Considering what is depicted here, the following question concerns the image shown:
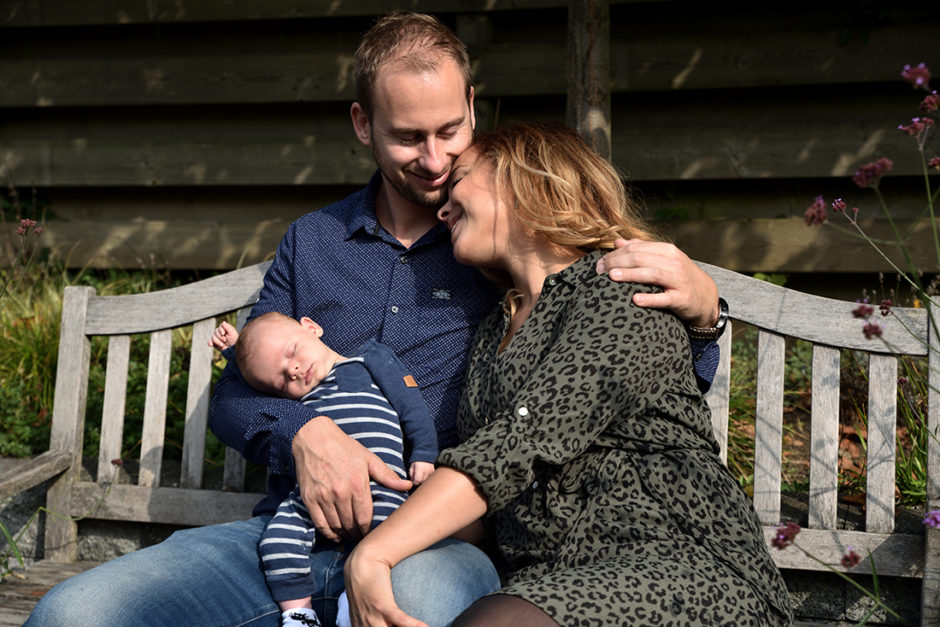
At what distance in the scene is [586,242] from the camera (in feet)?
7.42

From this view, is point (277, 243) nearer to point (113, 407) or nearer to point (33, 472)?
point (113, 407)

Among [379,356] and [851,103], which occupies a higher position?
[851,103]

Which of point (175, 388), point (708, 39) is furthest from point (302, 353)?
point (708, 39)

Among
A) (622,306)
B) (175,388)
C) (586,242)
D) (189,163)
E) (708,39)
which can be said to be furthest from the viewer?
(189,163)

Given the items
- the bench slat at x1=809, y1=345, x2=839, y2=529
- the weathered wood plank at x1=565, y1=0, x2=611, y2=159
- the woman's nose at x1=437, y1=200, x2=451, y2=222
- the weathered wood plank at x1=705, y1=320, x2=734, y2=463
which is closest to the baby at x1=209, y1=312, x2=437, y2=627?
the woman's nose at x1=437, y1=200, x2=451, y2=222

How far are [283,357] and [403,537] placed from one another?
0.83 m

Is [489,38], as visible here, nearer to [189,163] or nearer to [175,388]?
[189,163]

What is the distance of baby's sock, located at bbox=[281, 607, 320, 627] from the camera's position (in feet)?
7.11

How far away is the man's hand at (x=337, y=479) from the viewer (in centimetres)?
223

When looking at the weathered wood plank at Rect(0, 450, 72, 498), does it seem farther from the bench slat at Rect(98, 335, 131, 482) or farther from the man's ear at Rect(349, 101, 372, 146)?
the man's ear at Rect(349, 101, 372, 146)

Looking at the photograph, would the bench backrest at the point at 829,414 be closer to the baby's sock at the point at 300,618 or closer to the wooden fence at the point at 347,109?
the baby's sock at the point at 300,618

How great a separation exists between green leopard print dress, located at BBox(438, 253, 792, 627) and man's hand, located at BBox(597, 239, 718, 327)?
3 centimetres

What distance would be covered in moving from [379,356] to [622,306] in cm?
81

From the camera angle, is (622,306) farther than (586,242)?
No
